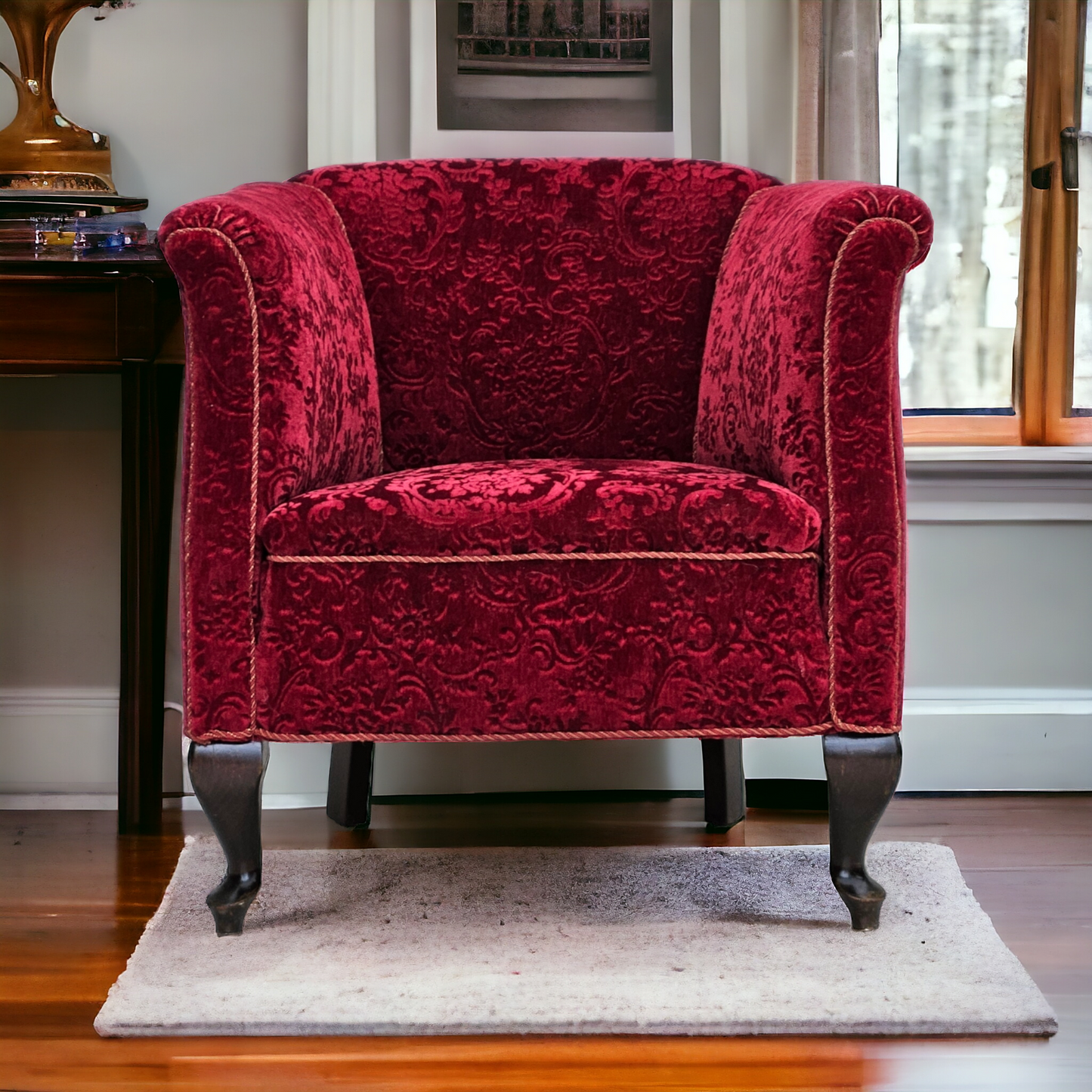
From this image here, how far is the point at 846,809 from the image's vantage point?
51.1 inches

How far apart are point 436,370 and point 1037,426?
40.8 inches

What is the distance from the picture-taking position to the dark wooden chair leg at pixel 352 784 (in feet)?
5.73

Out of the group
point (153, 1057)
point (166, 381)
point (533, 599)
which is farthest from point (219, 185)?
point (153, 1057)

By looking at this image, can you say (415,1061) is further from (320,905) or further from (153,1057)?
(320,905)

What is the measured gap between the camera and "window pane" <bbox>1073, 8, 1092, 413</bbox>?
195 centimetres

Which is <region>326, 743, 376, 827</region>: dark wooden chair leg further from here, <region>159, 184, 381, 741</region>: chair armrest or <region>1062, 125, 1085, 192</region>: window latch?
<region>1062, 125, 1085, 192</region>: window latch

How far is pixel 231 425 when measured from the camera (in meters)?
1.24

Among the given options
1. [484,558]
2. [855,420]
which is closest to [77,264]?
[484,558]

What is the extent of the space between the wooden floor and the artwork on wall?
1120 mm

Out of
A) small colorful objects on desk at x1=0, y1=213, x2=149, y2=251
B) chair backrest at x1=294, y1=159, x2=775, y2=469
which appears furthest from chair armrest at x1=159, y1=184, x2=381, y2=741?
small colorful objects on desk at x1=0, y1=213, x2=149, y2=251

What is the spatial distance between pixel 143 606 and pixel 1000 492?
135 centimetres

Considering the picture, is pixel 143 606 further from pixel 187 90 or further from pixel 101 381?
pixel 187 90

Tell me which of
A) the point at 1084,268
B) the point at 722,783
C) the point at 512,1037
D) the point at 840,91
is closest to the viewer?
the point at 512,1037

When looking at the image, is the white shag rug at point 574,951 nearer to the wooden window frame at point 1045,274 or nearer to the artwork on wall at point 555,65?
the wooden window frame at point 1045,274
